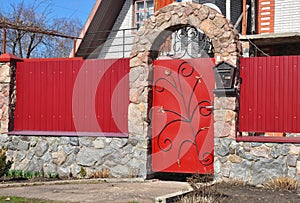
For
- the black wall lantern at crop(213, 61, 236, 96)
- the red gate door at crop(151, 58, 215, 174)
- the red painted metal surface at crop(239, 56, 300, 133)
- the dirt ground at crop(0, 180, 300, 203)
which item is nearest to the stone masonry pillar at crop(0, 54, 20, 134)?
the dirt ground at crop(0, 180, 300, 203)

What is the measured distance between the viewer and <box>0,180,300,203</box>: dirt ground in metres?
7.75

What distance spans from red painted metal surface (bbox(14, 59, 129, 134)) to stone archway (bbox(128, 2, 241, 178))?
1.09 ft

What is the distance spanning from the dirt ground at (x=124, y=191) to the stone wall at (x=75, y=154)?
586mm

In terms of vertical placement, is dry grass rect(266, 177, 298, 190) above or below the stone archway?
below

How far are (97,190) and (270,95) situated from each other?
3712 mm

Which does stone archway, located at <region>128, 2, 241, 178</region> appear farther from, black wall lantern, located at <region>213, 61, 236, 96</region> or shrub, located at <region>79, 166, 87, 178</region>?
shrub, located at <region>79, 166, 87, 178</region>

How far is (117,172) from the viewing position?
10.3 meters

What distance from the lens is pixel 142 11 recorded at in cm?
1773

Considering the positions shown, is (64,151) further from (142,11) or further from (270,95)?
(142,11)

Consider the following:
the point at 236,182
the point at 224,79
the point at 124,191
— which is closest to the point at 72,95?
the point at 124,191

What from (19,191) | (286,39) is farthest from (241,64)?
(286,39)

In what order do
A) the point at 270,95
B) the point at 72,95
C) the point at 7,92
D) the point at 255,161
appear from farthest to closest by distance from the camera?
the point at 7,92 → the point at 72,95 → the point at 270,95 → the point at 255,161

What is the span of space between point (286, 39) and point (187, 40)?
10.1ft

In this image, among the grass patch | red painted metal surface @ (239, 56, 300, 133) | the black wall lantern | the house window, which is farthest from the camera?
the house window
